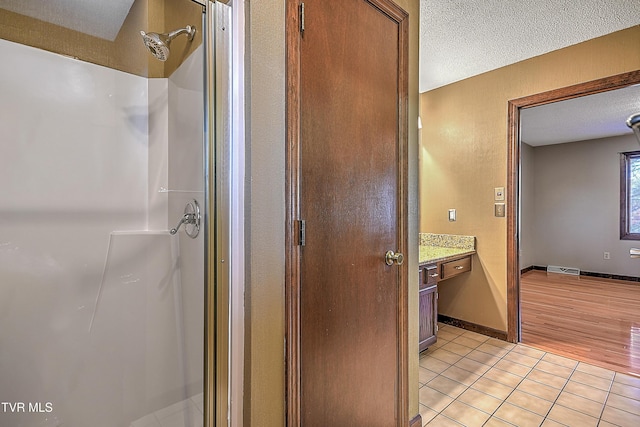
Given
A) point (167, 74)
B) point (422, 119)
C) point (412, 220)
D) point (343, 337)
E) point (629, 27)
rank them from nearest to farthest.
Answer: point (343, 337) < point (167, 74) < point (412, 220) < point (629, 27) < point (422, 119)

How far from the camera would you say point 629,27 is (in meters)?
2.32

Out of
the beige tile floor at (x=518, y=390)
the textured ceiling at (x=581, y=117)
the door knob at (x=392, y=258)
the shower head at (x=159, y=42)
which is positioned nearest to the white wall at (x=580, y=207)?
the textured ceiling at (x=581, y=117)

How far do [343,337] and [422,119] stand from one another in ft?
9.57

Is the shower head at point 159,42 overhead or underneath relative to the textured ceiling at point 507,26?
underneath

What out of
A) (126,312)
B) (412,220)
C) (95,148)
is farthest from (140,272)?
(412,220)

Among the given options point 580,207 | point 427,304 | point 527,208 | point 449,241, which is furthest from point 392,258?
point 580,207

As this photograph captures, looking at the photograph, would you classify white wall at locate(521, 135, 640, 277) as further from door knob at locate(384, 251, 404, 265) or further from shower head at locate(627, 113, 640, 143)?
shower head at locate(627, 113, 640, 143)

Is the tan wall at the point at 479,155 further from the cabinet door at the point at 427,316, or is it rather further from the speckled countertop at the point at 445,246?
the cabinet door at the point at 427,316

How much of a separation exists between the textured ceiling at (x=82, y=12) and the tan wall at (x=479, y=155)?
113 inches

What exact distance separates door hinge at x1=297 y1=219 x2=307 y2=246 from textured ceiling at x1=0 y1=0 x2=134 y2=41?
4.26 ft

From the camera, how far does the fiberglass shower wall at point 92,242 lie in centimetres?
138

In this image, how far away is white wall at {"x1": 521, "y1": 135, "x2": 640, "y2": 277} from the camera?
17.8 ft

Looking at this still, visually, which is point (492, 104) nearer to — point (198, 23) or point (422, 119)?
point (422, 119)

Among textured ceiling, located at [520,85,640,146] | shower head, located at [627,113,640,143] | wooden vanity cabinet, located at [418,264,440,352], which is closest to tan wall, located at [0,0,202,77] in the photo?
shower head, located at [627,113,640,143]
